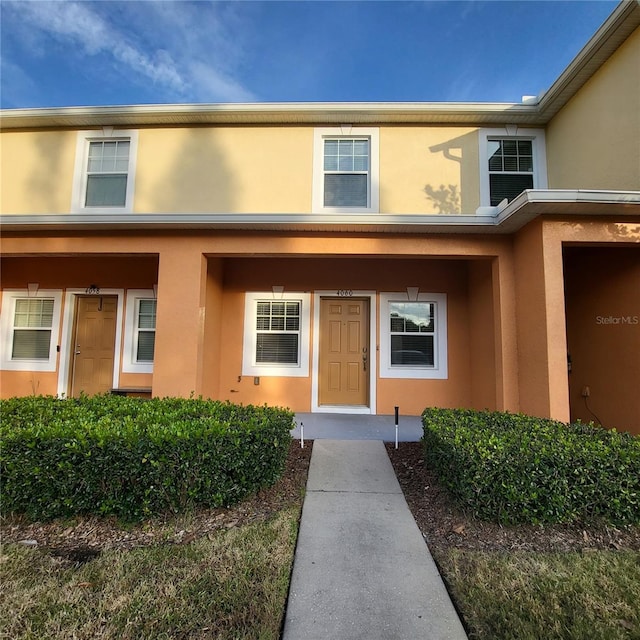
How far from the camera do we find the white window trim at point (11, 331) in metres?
7.03

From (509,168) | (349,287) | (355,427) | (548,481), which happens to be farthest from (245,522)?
(509,168)

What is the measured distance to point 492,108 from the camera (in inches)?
237

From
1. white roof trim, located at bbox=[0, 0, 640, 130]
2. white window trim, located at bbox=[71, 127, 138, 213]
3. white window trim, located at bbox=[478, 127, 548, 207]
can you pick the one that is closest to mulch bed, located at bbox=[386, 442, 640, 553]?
white window trim, located at bbox=[478, 127, 548, 207]

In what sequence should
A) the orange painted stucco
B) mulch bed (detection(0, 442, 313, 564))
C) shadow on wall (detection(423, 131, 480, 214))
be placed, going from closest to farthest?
1. mulch bed (detection(0, 442, 313, 564))
2. the orange painted stucco
3. shadow on wall (detection(423, 131, 480, 214))

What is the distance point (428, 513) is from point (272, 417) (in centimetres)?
170

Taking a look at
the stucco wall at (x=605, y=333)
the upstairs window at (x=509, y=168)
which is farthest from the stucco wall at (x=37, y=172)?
the stucco wall at (x=605, y=333)

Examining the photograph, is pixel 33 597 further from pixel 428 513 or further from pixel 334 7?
pixel 334 7

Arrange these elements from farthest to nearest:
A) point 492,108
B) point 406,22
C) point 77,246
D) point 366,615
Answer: point 406,22
point 492,108
point 77,246
point 366,615

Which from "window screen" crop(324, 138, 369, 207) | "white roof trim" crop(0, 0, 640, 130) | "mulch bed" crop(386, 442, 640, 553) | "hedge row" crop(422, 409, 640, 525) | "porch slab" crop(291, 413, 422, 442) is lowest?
"mulch bed" crop(386, 442, 640, 553)

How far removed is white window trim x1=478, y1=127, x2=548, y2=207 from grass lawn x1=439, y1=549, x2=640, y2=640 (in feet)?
17.6

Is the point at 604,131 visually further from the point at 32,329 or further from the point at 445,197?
the point at 32,329

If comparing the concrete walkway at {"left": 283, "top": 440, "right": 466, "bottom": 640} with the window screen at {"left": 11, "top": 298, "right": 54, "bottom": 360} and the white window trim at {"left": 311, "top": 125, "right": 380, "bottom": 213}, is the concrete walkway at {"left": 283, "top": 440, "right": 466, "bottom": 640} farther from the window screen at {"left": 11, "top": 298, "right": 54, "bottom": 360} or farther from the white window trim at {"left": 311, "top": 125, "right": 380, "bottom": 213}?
the window screen at {"left": 11, "top": 298, "right": 54, "bottom": 360}

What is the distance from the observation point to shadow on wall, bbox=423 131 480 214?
6.16m

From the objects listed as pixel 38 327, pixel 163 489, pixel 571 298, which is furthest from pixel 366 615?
pixel 38 327
